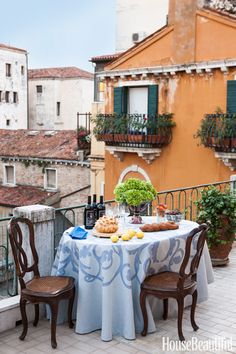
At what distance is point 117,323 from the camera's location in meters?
5.22

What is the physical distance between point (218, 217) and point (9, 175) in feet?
70.2

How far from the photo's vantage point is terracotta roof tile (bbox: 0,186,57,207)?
985 inches

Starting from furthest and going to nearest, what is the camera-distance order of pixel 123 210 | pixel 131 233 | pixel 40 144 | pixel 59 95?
pixel 59 95 < pixel 40 144 < pixel 123 210 < pixel 131 233

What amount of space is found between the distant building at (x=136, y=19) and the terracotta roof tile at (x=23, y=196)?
8200mm

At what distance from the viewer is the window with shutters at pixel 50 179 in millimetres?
25656

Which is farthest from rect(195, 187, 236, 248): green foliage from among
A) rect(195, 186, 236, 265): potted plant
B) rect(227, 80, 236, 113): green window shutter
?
rect(227, 80, 236, 113): green window shutter

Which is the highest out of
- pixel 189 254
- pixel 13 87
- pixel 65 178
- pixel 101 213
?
pixel 13 87

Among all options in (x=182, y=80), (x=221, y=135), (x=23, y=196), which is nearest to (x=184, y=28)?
(x=182, y=80)

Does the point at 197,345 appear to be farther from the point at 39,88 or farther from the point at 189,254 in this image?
the point at 39,88

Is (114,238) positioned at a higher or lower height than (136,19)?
lower

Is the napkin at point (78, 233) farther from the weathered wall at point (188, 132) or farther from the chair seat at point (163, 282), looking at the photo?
the weathered wall at point (188, 132)

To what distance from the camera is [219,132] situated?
1557 cm

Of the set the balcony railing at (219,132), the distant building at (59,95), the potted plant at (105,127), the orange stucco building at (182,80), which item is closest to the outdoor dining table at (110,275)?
the balcony railing at (219,132)

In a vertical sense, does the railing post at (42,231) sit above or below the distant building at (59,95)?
below
